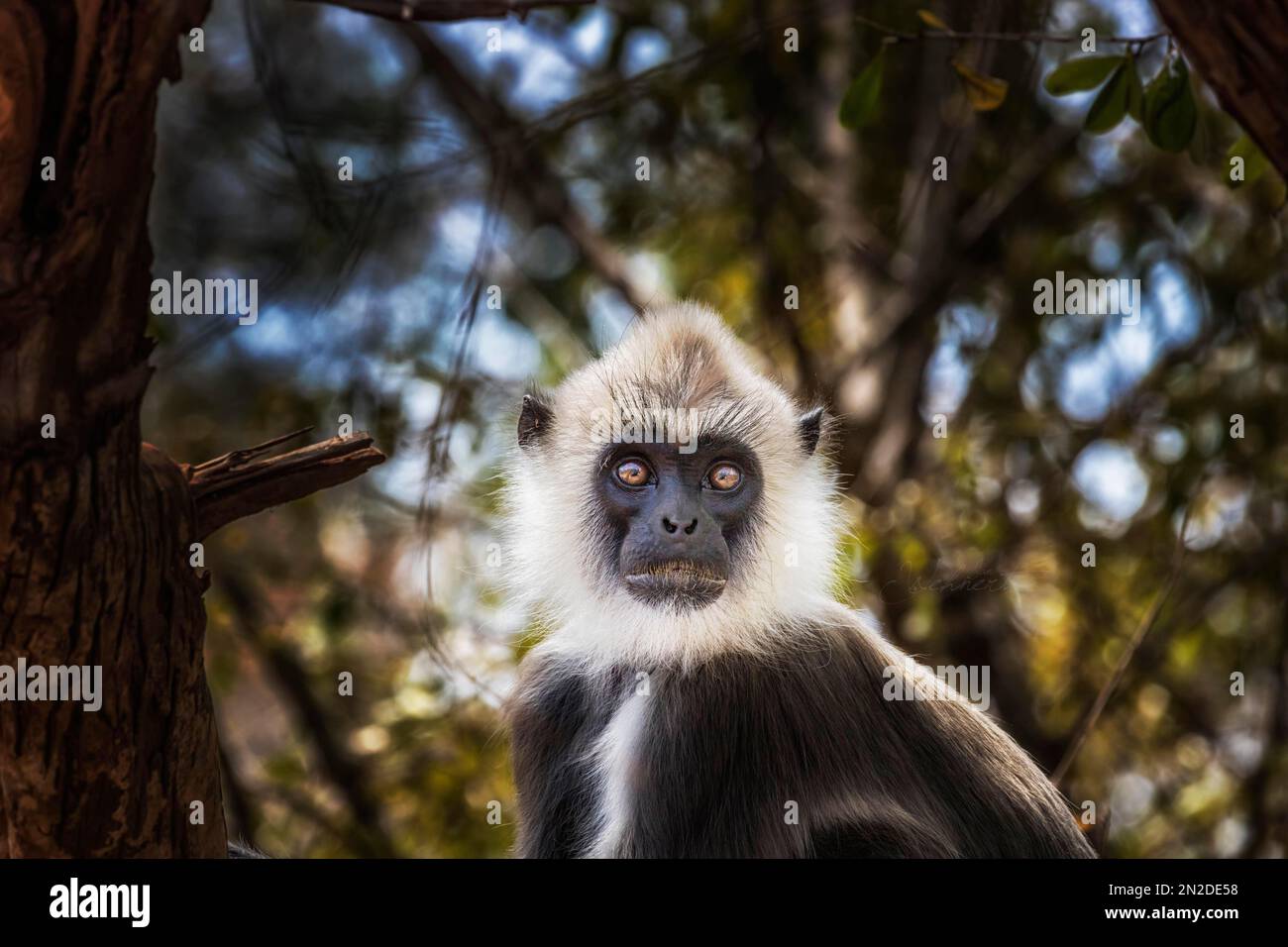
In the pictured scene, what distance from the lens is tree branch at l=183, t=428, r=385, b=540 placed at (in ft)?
12.1

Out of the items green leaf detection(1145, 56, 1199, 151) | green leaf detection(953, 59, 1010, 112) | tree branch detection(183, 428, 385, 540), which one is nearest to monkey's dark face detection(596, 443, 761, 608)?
tree branch detection(183, 428, 385, 540)

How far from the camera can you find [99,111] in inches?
131

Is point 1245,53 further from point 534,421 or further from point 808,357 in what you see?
point 808,357

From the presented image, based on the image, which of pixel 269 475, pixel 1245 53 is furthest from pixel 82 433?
pixel 1245 53

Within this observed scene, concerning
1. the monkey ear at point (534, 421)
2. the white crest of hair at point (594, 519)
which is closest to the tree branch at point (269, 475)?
the white crest of hair at point (594, 519)

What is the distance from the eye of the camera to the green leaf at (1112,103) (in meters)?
4.15

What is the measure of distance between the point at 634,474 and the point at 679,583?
487 millimetres

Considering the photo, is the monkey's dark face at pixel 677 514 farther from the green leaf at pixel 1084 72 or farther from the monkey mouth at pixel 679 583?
the green leaf at pixel 1084 72

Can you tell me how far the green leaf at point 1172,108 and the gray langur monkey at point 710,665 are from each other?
1606mm

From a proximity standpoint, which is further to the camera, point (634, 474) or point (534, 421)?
point (534, 421)

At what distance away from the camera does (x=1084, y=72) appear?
4223mm

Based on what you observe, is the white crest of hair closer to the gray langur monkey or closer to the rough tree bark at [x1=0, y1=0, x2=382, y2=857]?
the gray langur monkey

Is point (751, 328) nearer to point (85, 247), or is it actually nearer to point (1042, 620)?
point (1042, 620)
